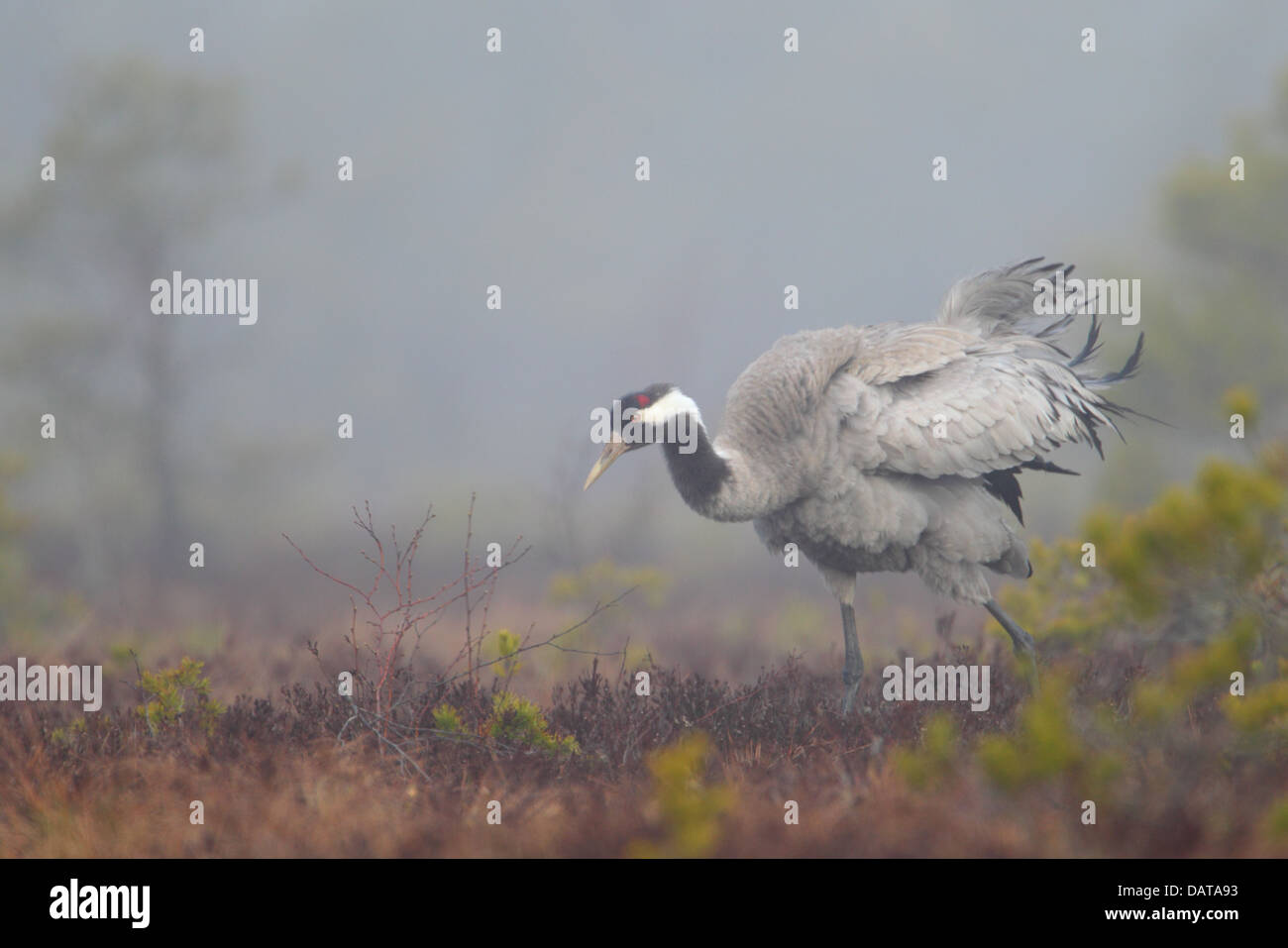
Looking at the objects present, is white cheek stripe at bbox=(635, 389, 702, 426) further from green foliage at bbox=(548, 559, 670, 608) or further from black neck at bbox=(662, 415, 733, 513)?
green foliage at bbox=(548, 559, 670, 608)

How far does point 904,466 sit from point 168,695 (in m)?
3.48

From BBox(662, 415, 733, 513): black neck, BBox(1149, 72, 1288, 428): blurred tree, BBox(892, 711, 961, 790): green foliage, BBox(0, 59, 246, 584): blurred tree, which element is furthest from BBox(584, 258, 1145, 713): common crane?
BBox(0, 59, 246, 584): blurred tree

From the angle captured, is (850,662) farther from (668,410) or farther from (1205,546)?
(1205,546)

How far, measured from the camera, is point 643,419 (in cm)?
543

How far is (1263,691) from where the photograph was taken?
315 centimetres

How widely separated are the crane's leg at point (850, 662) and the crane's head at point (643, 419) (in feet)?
4.57

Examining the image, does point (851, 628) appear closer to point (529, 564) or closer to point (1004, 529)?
point (1004, 529)

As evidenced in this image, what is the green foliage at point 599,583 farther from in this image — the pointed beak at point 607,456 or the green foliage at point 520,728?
the green foliage at point 520,728

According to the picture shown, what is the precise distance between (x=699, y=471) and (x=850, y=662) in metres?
1.38

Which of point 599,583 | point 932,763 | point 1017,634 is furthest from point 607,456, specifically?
point 599,583
